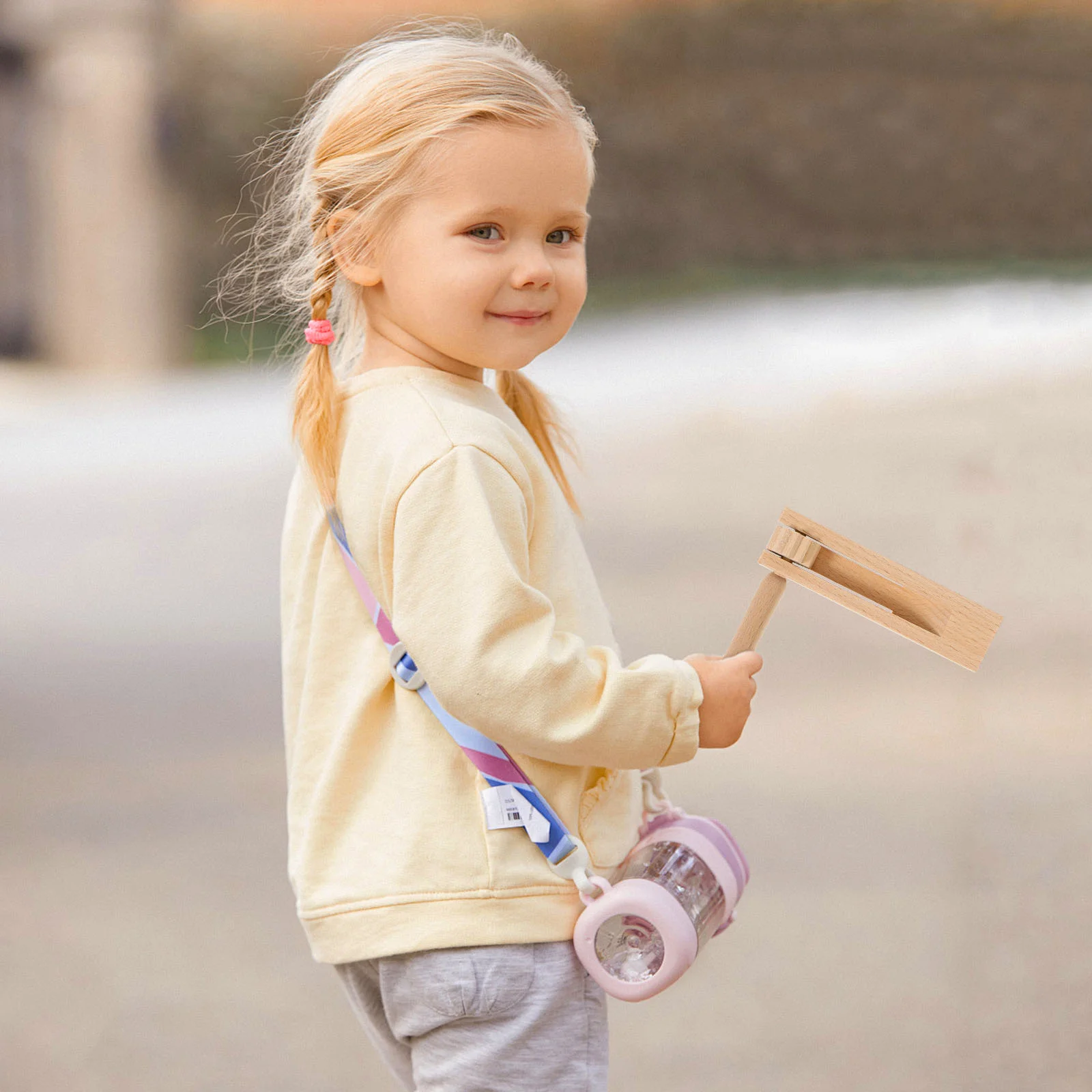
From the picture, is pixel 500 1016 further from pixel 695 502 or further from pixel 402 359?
pixel 695 502

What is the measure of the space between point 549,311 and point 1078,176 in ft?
23.4

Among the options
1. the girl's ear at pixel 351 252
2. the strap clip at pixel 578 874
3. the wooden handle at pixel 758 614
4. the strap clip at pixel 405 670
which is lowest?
the strap clip at pixel 578 874

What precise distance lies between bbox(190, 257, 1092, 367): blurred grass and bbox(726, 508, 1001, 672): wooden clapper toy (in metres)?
6.74

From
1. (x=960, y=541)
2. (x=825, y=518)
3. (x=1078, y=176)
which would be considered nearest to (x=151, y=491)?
(x=825, y=518)

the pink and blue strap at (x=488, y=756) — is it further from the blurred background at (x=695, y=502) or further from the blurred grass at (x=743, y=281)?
the blurred grass at (x=743, y=281)

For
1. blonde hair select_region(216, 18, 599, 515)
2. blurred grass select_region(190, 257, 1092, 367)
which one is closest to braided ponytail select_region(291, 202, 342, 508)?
blonde hair select_region(216, 18, 599, 515)

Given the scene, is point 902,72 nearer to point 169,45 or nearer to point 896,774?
point 169,45

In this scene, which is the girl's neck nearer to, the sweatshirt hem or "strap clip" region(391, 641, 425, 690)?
"strap clip" region(391, 641, 425, 690)

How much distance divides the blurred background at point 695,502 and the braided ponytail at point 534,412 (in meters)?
0.17

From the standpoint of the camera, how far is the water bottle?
93 cm

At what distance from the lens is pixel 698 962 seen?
190 centimetres

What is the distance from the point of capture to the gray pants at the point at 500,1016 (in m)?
0.95

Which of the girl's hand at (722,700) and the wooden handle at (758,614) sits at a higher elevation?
the wooden handle at (758,614)

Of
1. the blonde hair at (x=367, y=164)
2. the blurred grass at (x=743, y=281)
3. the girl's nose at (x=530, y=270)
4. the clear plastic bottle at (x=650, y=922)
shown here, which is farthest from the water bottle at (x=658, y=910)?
the blurred grass at (x=743, y=281)
